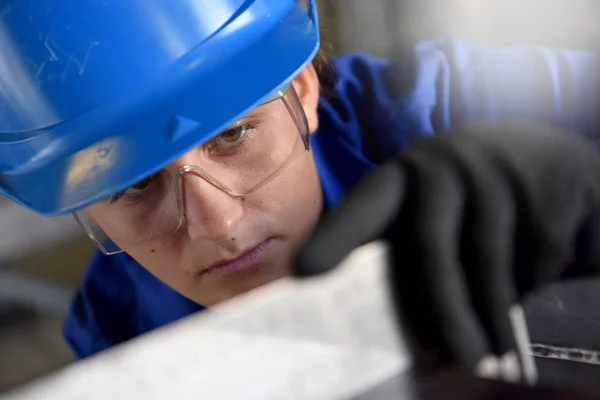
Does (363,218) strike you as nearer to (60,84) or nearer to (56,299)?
(60,84)

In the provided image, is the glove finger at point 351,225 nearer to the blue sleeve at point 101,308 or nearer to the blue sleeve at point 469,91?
the blue sleeve at point 469,91

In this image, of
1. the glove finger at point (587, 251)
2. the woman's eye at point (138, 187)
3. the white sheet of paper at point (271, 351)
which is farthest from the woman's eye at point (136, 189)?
the glove finger at point (587, 251)

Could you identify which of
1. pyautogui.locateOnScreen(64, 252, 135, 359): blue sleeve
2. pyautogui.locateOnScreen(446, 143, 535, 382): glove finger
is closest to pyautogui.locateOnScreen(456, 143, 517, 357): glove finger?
pyautogui.locateOnScreen(446, 143, 535, 382): glove finger

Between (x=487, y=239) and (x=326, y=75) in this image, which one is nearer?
(x=487, y=239)

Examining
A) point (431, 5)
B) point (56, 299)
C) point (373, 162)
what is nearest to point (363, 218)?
point (373, 162)

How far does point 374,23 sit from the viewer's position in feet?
1.29

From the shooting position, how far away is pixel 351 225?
26 cm

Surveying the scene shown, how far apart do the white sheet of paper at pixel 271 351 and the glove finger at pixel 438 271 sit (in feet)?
0.04

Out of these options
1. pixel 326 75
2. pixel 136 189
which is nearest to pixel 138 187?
pixel 136 189

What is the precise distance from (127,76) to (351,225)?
0.12 metres

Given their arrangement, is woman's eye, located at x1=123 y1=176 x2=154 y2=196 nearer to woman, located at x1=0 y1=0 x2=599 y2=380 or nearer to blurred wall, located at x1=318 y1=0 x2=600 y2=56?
woman, located at x1=0 y1=0 x2=599 y2=380

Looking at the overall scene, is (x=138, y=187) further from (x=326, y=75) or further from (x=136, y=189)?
(x=326, y=75)

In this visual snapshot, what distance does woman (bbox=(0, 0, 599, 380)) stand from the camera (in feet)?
0.92

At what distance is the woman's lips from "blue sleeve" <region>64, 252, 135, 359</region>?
75 millimetres
